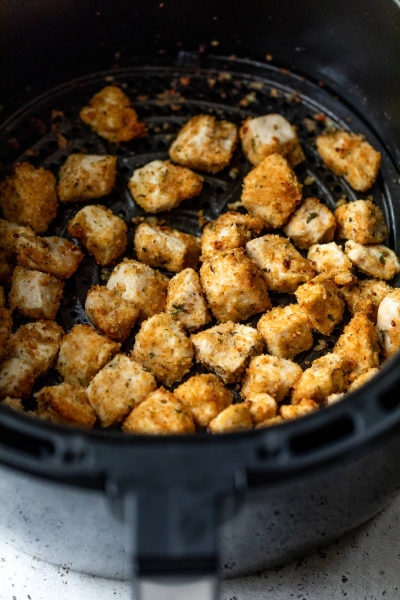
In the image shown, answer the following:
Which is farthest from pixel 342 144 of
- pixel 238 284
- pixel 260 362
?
pixel 260 362

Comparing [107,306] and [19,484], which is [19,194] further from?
[19,484]

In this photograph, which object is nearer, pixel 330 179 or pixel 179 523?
pixel 179 523

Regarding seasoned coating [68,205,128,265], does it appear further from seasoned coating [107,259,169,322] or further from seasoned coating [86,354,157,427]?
seasoned coating [86,354,157,427]

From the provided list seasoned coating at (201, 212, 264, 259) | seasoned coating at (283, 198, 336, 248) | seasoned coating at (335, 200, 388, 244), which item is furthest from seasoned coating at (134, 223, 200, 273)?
seasoned coating at (335, 200, 388, 244)

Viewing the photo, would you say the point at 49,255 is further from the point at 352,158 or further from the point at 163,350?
the point at 352,158

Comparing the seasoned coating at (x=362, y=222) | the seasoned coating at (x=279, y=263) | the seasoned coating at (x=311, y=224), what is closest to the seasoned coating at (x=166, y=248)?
the seasoned coating at (x=279, y=263)

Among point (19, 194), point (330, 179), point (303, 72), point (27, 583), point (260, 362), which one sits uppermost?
point (303, 72)
